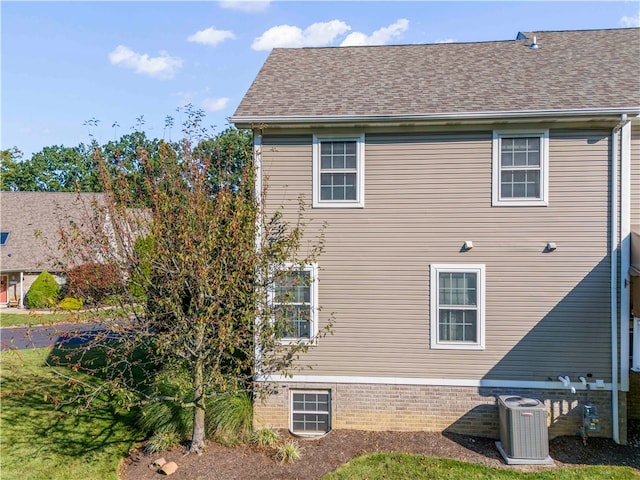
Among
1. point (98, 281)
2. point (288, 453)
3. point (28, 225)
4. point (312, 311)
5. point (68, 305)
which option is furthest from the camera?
point (28, 225)

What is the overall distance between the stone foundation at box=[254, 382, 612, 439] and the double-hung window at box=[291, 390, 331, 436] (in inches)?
5.1

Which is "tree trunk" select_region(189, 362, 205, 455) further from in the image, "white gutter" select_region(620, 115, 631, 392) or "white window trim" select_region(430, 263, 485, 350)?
"white gutter" select_region(620, 115, 631, 392)

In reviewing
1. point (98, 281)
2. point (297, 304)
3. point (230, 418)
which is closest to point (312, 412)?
point (230, 418)

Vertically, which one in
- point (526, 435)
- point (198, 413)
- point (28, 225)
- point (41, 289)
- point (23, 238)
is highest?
point (28, 225)

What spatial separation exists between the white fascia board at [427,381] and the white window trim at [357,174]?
3.31m

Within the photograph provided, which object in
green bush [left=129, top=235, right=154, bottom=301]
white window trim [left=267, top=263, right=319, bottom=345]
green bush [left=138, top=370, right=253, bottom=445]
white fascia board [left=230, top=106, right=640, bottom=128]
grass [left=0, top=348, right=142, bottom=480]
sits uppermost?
white fascia board [left=230, top=106, right=640, bottom=128]

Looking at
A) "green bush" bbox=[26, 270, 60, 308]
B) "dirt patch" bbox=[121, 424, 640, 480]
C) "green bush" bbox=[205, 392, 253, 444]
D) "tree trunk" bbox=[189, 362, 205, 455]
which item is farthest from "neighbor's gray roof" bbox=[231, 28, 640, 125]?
"green bush" bbox=[26, 270, 60, 308]

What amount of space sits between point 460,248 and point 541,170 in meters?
2.06

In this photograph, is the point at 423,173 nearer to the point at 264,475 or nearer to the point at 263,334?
the point at 263,334

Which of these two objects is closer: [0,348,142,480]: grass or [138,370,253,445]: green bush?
[0,348,142,480]: grass

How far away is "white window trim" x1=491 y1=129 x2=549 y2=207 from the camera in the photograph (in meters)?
7.63

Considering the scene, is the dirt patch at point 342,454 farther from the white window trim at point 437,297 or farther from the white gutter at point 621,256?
the white window trim at point 437,297

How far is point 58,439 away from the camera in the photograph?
7.63 meters

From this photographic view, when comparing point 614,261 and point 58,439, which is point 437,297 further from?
point 58,439
